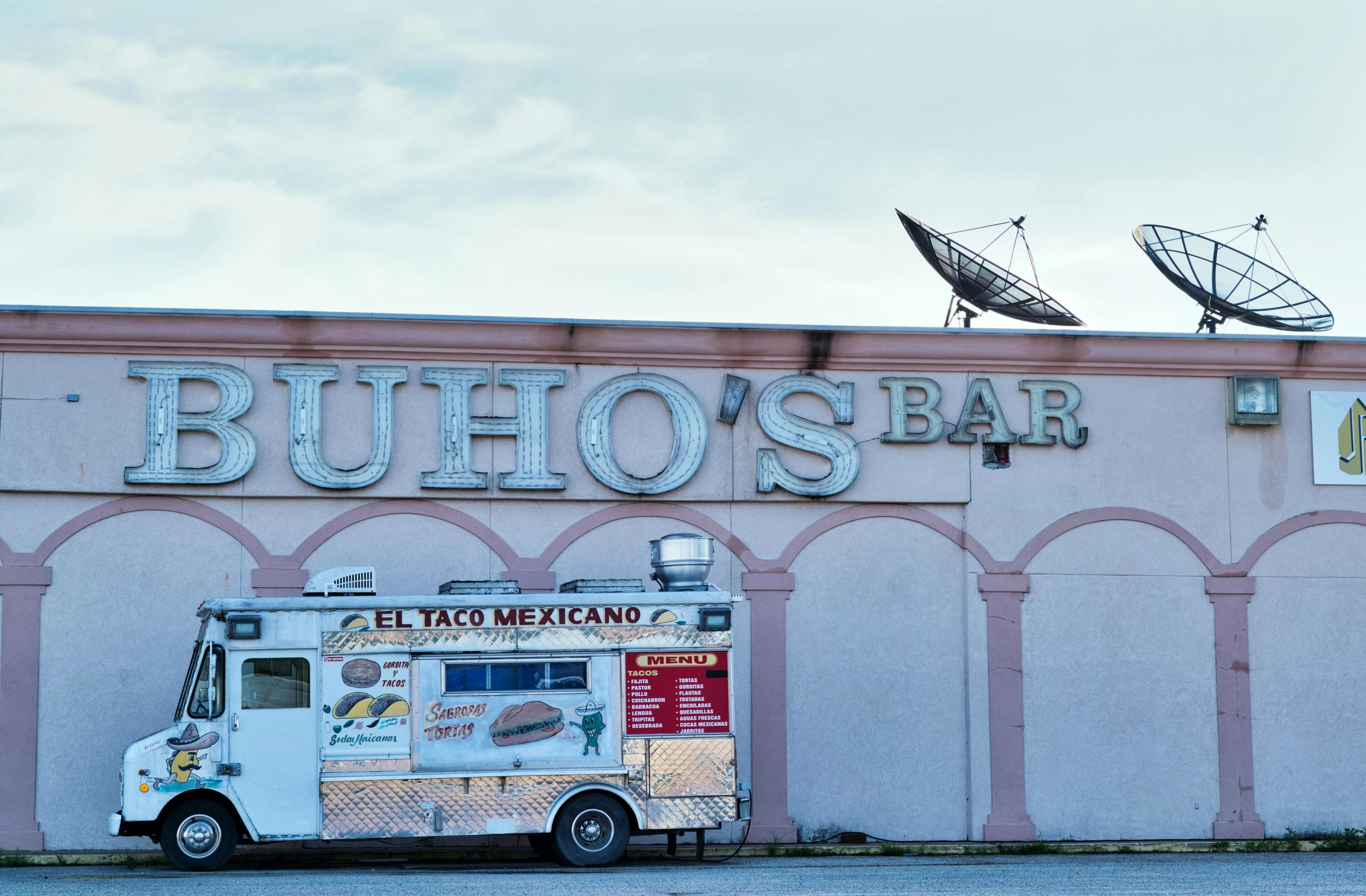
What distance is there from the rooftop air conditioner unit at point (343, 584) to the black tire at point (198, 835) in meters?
2.25

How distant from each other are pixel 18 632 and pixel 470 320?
6136 millimetres

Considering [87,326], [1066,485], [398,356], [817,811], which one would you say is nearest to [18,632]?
[87,326]

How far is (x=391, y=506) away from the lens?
687 inches

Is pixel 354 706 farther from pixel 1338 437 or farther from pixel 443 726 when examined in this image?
pixel 1338 437

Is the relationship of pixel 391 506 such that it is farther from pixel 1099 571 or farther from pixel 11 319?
pixel 1099 571

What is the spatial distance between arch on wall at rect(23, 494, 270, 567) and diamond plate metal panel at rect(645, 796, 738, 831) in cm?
557

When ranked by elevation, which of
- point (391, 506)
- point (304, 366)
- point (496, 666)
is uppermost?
point (304, 366)

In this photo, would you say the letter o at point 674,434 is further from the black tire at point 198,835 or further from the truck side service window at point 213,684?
the black tire at point 198,835

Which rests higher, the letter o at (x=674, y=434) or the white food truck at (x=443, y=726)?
the letter o at (x=674, y=434)

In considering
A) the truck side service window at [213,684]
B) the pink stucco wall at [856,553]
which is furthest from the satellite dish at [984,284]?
the truck side service window at [213,684]

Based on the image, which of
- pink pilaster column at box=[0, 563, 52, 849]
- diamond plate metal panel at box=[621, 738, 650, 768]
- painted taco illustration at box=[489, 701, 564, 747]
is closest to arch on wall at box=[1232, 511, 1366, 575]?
diamond plate metal panel at box=[621, 738, 650, 768]

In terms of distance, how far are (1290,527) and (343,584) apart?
11.4 metres

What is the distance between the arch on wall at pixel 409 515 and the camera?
A: 1727 centimetres

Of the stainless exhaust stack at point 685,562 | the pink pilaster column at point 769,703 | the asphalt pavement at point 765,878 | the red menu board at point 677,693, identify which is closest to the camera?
the asphalt pavement at point 765,878
